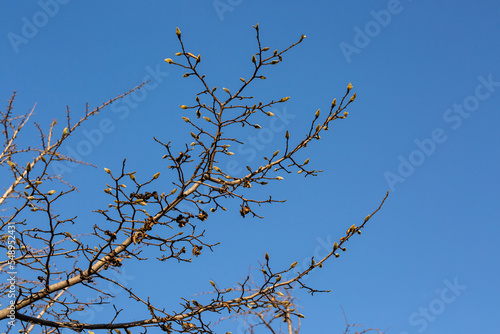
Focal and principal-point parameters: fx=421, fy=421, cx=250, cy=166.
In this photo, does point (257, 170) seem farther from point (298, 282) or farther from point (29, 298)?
point (29, 298)

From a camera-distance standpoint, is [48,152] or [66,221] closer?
[66,221]

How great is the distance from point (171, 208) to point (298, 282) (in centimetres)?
108

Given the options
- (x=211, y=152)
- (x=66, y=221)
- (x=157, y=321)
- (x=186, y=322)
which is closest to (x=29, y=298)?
(x=66, y=221)

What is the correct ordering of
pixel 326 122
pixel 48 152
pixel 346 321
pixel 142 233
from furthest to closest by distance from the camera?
pixel 346 321, pixel 48 152, pixel 326 122, pixel 142 233

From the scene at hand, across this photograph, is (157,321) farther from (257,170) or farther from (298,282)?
(257,170)

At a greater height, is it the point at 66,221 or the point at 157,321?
the point at 66,221

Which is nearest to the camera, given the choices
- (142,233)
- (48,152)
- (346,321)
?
(142,233)

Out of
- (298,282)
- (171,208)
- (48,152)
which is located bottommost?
(298,282)

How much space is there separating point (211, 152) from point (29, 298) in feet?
5.46

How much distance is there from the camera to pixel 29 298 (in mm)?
2990

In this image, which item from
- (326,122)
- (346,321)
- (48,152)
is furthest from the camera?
(346,321)

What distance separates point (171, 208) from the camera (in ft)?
10.3

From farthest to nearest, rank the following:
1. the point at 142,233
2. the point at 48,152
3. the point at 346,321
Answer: the point at 346,321 → the point at 48,152 → the point at 142,233

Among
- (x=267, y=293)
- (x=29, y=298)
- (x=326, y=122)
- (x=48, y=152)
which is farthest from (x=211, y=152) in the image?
(x=48, y=152)
